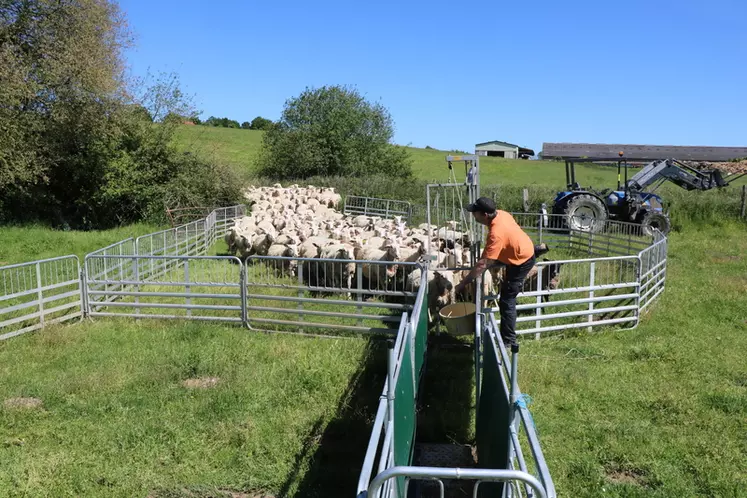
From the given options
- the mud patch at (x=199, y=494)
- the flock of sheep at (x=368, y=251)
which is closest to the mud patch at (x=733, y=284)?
the flock of sheep at (x=368, y=251)

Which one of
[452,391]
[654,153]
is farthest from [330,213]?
[452,391]

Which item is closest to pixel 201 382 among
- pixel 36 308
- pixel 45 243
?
pixel 36 308

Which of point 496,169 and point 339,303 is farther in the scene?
point 496,169

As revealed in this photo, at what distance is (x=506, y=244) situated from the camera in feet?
22.9

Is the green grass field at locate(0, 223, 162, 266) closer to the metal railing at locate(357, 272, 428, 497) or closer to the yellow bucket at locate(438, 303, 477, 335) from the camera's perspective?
the yellow bucket at locate(438, 303, 477, 335)

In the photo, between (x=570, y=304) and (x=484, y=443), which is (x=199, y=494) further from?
(x=570, y=304)

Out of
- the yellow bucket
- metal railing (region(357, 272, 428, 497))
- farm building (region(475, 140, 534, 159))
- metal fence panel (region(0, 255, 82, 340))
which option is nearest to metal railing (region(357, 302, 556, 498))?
metal railing (region(357, 272, 428, 497))

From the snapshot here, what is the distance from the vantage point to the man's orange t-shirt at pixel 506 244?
22.7ft

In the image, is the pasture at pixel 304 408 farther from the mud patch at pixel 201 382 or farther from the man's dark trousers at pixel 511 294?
the man's dark trousers at pixel 511 294

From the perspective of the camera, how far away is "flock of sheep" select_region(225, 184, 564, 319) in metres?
8.95

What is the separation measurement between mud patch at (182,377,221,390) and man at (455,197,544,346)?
310 cm

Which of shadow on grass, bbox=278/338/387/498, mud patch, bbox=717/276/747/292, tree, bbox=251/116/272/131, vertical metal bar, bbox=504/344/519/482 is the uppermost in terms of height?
tree, bbox=251/116/272/131

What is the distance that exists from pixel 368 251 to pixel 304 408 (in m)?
5.23

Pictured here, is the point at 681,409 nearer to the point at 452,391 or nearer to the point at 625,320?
the point at 452,391
